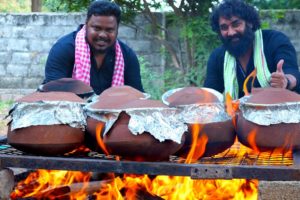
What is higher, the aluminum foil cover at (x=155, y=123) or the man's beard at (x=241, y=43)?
the man's beard at (x=241, y=43)

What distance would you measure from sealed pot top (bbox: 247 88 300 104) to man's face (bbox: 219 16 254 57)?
1474mm

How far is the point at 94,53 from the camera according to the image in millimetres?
4355

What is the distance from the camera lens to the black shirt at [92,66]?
4215 millimetres

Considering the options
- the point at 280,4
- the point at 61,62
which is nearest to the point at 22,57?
the point at 280,4

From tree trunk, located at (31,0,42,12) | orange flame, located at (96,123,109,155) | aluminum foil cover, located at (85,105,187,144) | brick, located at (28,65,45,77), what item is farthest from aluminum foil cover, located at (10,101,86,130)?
tree trunk, located at (31,0,42,12)

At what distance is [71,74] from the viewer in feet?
14.1

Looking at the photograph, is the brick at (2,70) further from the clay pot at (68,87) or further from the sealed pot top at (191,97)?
the sealed pot top at (191,97)

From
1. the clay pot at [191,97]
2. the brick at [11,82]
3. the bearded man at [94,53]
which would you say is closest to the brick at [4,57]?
the brick at [11,82]

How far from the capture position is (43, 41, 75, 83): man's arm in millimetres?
4207

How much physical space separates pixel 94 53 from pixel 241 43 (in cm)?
112

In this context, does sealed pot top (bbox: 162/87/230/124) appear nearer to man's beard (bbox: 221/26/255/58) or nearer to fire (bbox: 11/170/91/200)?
fire (bbox: 11/170/91/200)

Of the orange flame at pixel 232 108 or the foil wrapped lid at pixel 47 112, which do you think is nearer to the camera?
the foil wrapped lid at pixel 47 112

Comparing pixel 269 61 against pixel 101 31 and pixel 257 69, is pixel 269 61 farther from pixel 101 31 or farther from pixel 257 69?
pixel 101 31

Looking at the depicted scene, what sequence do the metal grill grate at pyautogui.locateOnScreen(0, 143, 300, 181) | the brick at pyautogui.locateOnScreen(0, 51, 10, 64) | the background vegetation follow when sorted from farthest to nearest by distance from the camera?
the brick at pyautogui.locateOnScreen(0, 51, 10, 64) < the background vegetation < the metal grill grate at pyautogui.locateOnScreen(0, 143, 300, 181)
